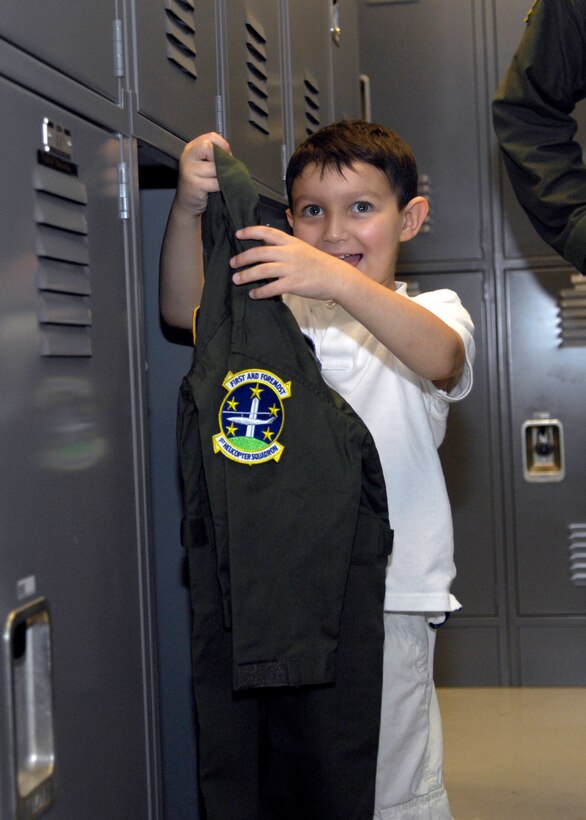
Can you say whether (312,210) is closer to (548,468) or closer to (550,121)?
(550,121)

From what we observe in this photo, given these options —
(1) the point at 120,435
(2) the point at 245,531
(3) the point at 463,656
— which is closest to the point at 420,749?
(2) the point at 245,531

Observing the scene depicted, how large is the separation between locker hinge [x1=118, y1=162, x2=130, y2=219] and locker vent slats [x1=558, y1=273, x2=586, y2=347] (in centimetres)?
267

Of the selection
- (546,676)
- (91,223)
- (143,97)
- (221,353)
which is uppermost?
(143,97)

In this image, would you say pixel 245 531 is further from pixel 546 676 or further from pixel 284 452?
pixel 546 676

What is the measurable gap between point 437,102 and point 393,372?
2503mm

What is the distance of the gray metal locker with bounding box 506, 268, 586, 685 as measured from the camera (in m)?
3.96

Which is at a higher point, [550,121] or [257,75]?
[257,75]

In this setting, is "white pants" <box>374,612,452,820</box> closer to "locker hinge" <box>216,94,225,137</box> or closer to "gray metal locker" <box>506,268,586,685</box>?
"locker hinge" <box>216,94,225,137</box>

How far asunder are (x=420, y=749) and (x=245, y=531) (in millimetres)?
684

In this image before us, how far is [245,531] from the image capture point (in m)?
1.44

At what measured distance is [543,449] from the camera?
3.98 meters

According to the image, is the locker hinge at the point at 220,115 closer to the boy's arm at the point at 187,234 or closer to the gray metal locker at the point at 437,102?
the boy's arm at the point at 187,234

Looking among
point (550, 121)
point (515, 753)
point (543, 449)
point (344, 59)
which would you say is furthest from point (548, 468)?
point (550, 121)

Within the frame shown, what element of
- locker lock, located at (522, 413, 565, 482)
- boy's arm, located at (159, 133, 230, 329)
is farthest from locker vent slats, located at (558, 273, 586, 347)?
boy's arm, located at (159, 133, 230, 329)
